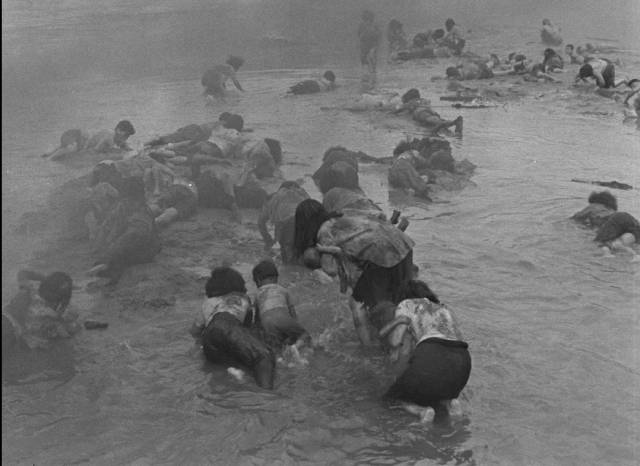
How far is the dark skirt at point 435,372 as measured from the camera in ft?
20.8

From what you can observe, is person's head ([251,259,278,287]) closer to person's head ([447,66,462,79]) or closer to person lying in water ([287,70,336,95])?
person lying in water ([287,70,336,95])

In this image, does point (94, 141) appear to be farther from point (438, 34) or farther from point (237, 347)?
point (438, 34)

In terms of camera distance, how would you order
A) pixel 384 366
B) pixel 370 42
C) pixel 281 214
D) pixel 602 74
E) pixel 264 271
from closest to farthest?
pixel 384 366 < pixel 264 271 < pixel 281 214 < pixel 602 74 < pixel 370 42

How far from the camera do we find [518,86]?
2377 cm

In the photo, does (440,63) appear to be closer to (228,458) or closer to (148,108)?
(148,108)

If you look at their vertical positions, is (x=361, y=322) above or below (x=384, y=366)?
above

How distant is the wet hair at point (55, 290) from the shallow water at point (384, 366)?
45 cm

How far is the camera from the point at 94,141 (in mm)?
15984

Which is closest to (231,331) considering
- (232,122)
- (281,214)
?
(281,214)

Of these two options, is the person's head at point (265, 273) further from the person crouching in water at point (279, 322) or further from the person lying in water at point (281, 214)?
the person lying in water at point (281, 214)

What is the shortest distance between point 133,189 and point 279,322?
4.70 m

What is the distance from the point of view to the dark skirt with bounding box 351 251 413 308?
7848 mm

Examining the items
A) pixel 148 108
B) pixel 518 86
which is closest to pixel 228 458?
pixel 148 108

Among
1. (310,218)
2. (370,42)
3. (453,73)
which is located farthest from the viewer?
(370,42)
